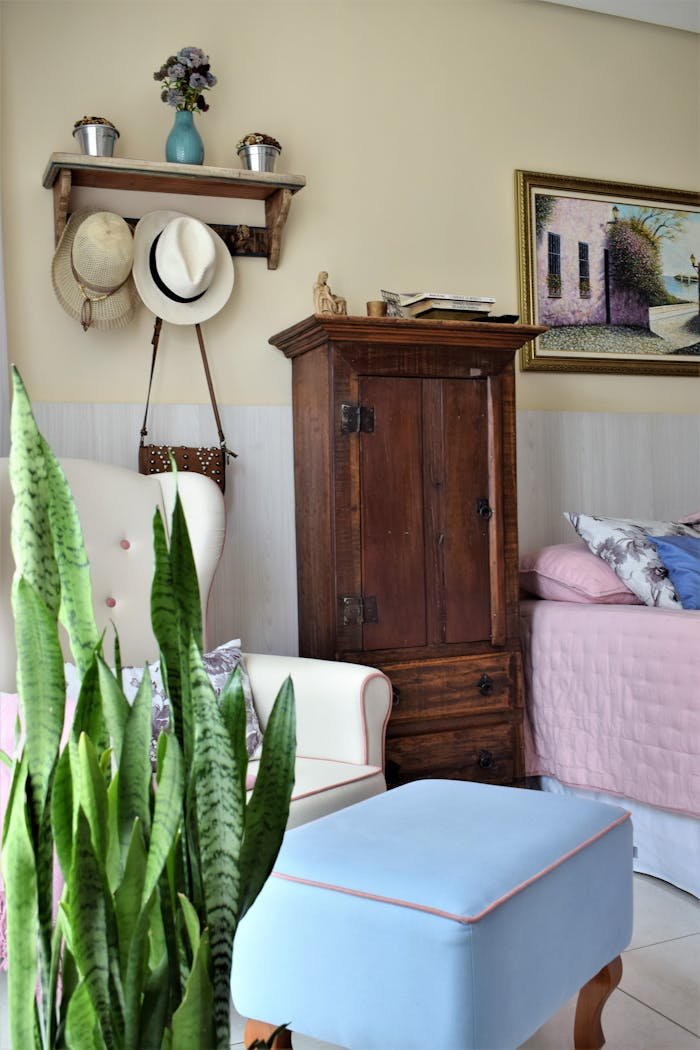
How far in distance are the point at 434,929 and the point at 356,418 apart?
1.65 m

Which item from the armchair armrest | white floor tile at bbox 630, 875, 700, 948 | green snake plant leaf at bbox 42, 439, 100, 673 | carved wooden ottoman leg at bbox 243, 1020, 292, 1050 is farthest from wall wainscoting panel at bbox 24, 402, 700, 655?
green snake plant leaf at bbox 42, 439, 100, 673

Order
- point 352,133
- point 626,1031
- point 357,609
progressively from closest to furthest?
point 626,1031, point 357,609, point 352,133

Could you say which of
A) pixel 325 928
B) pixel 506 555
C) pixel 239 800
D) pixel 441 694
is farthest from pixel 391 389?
pixel 239 800

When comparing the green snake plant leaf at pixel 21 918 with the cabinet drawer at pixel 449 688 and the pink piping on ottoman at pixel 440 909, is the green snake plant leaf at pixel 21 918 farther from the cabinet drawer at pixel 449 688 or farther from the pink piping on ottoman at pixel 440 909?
the cabinet drawer at pixel 449 688

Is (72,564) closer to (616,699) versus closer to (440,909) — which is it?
Result: (440,909)

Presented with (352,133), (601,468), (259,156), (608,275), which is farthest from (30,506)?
(608,275)

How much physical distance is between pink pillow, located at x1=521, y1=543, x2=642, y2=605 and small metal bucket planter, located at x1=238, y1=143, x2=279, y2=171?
1407 millimetres

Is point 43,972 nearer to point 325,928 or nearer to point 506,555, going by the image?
point 325,928

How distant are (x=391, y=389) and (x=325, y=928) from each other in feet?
5.49

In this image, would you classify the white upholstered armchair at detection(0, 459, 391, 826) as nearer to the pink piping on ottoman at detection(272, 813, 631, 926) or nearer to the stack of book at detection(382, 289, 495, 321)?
the pink piping on ottoman at detection(272, 813, 631, 926)

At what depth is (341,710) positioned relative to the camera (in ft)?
7.26

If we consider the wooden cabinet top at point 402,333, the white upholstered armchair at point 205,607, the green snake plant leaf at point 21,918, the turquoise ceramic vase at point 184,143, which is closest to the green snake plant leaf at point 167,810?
the green snake plant leaf at point 21,918

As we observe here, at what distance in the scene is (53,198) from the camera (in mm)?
2834

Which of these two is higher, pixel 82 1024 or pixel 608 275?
pixel 608 275
